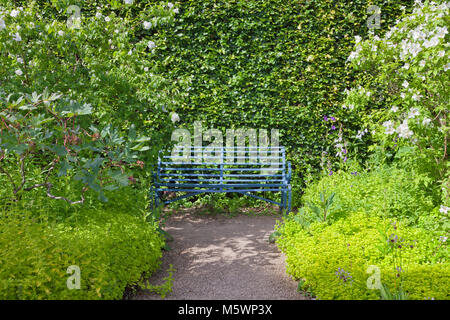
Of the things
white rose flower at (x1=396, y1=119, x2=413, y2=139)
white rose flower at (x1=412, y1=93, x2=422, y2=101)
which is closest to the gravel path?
white rose flower at (x1=396, y1=119, x2=413, y2=139)

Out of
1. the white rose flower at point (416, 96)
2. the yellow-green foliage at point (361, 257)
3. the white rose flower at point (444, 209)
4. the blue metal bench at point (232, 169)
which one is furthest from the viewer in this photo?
the blue metal bench at point (232, 169)

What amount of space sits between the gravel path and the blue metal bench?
436 millimetres

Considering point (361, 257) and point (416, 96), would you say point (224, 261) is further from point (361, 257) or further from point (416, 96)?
point (416, 96)

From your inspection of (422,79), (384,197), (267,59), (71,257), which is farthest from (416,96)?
(71,257)

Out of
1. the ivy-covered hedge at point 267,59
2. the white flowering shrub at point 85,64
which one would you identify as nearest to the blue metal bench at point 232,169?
the ivy-covered hedge at point 267,59

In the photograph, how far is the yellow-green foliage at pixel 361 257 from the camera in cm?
250

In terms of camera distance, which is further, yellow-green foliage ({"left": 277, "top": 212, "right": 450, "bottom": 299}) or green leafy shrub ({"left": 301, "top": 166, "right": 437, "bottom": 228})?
green leafy shrub ({"left": 301, "top": 166, "right": 437, "bottom": 228})

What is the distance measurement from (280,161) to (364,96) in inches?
59.2

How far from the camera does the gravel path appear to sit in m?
2.96

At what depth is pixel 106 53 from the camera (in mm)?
4066

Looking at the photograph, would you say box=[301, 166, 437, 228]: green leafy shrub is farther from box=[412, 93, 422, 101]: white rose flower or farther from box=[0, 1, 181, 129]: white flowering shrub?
box=[0, 1, 181, 129]: white flowering shrub

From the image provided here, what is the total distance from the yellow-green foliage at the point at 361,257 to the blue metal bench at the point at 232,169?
1350mm

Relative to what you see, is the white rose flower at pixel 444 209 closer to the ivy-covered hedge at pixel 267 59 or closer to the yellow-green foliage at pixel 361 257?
the yellow-green foliage at pixel 361 257
